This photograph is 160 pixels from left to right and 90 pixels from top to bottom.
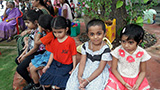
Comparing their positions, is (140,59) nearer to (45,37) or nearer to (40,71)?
(45,37)

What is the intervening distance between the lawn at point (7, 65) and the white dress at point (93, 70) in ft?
4.95

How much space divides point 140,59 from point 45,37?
1.41 m

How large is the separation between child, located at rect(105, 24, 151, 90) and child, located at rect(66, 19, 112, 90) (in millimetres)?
115

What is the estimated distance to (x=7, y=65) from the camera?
3.40m

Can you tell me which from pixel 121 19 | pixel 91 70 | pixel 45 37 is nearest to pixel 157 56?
pixel 121 19

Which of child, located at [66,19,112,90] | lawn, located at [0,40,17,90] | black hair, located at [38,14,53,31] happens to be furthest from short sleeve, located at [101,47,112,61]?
lawn, located at [0,40,17,90]

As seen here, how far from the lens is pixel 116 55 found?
5.47 feet

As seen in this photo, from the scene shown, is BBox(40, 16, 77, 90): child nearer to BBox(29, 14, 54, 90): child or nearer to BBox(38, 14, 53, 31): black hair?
BBox(29, 14, 54, 90): child

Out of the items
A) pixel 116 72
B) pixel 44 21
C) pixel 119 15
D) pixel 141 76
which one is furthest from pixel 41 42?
pixel 119 15

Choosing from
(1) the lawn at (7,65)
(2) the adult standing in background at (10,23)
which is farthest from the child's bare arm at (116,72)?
(2) the adult standing in background at (10,23)

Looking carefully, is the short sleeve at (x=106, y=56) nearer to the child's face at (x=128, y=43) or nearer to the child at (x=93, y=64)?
the child at (x=93, y=64)

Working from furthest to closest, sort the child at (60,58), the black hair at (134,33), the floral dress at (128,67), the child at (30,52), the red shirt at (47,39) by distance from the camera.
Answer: the child at (30,52), the red shirt at (47,39), the child at (60,58), the floral dress at (128,67), the black hair at (134,33)

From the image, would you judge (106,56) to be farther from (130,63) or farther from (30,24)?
(30,24)

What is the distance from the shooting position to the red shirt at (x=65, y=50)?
1.95 meters
